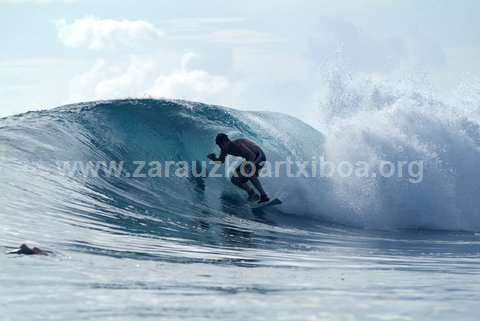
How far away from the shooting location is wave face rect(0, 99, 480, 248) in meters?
11.2

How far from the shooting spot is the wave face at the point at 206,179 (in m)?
11.2

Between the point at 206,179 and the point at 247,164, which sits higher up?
the point at 247,164

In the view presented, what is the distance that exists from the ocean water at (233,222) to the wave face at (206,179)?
37 millimetres

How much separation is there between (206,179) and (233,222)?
363 centimetres

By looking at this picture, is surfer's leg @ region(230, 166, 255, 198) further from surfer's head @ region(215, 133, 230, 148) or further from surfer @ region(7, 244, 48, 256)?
surfer @ region(7, 244, 48, 256)

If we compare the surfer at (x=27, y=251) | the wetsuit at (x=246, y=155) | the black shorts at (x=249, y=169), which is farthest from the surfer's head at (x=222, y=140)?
the surfer at (x=27, y=251)

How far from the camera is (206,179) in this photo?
15.8m

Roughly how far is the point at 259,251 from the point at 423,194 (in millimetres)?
7033

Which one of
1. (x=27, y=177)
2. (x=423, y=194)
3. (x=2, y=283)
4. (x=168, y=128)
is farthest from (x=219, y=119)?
(x=2, y=283)

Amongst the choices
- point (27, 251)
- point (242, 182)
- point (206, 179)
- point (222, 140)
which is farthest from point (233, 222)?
point (27, 251)

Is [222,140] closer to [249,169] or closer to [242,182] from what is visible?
[249,169]

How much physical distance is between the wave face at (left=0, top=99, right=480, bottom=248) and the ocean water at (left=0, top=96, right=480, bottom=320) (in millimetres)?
37

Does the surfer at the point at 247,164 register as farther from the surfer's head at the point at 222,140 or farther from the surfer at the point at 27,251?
the surfer at the point at 27,251

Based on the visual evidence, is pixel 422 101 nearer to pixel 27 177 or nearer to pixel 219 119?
pixel 219 119
